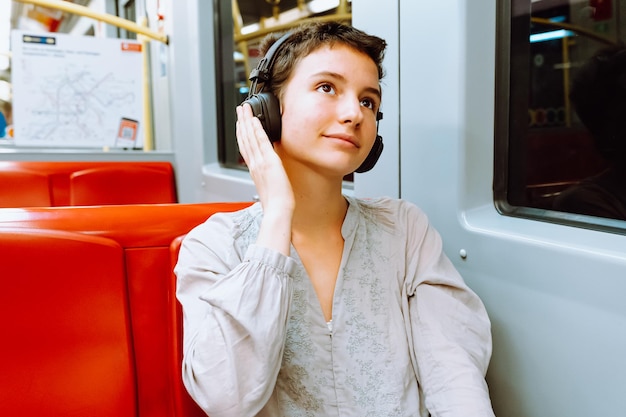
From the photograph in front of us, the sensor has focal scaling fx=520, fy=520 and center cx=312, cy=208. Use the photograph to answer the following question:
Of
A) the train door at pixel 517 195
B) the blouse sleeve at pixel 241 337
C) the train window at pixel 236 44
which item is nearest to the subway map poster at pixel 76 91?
the train window at pixel 236 44

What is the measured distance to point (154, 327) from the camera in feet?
3.70

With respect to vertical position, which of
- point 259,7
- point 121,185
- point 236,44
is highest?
point 259,7

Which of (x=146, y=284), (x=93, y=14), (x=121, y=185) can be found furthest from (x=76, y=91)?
(x=146, y=284)

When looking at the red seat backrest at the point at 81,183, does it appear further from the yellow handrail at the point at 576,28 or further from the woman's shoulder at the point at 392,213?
the yellow handrail at the point at 576,28

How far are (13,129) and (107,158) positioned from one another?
1.76 ft

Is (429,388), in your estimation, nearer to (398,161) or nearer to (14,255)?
(398,161)

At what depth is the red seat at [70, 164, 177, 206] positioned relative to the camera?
→ 270cm

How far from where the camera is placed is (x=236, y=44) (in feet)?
9.81

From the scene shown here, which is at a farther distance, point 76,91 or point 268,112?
point 76,91

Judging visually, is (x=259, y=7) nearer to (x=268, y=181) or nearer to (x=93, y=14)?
(x=93, y=14)

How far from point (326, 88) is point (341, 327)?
0.45 m

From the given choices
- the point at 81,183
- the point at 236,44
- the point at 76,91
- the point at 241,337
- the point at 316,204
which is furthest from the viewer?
the point at 76,91

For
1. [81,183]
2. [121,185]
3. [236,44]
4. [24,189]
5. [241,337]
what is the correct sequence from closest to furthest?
[241,337], [24,189], [81,183], [121,185], [236,44]

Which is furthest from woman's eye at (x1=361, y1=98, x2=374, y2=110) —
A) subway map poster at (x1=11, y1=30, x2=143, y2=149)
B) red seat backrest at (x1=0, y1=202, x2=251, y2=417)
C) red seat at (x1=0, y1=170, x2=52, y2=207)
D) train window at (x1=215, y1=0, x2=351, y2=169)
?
subway map poster at (x1=11, y1=30, x2=143, y2=149)
